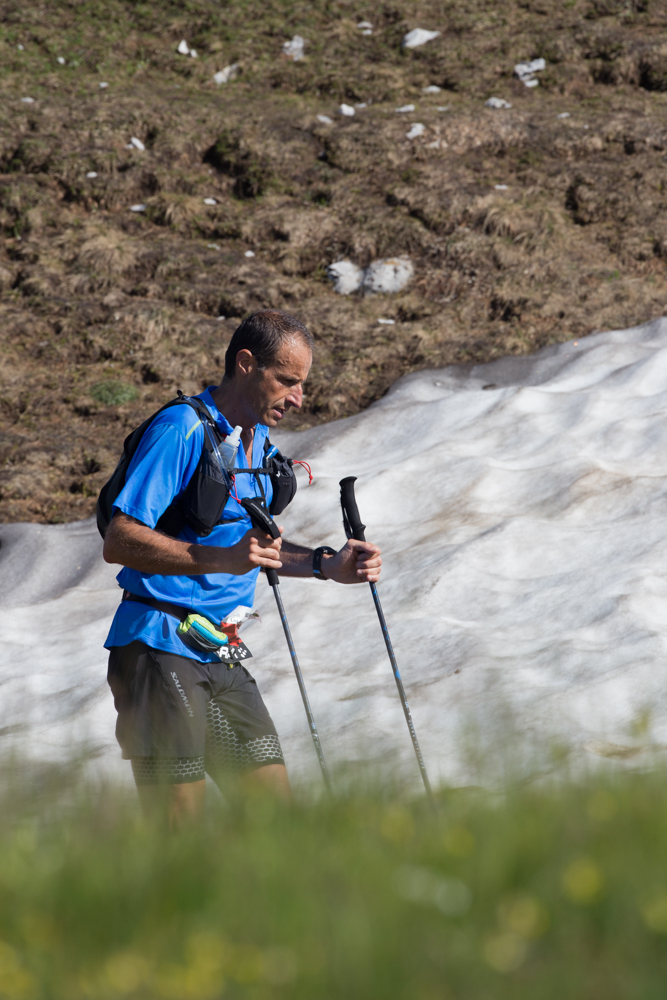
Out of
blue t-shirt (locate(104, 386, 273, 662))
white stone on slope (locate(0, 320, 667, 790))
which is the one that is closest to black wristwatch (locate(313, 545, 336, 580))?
blue t-shirt (locate(104, 386, 273, 662))

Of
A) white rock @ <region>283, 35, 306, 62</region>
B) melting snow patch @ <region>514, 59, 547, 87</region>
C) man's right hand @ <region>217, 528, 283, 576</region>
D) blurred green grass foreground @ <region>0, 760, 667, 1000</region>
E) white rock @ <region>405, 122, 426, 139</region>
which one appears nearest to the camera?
blurred green grass foreground @ <region>0, 760, 667, 1000</region>

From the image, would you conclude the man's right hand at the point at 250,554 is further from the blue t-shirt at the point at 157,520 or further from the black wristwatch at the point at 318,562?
the black wristwatch at the point at 318,562

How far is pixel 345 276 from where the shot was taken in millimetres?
18781

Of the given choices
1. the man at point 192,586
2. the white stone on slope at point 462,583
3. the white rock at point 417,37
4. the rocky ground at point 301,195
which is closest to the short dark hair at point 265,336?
the man at point 192,586

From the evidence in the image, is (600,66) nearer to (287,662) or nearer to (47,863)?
(287,662)

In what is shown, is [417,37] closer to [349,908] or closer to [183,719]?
[183,719]

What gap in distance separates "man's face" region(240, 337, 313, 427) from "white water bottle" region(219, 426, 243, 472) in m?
0.20

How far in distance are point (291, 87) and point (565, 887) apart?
25.2m

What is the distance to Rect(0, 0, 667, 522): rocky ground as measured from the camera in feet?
54.9

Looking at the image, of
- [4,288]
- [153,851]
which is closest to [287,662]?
[153,851]

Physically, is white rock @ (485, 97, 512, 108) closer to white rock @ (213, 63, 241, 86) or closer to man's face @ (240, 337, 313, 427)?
white rock @ (213, 63, 241, 86)

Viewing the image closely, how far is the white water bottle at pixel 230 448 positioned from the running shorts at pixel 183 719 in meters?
1.13

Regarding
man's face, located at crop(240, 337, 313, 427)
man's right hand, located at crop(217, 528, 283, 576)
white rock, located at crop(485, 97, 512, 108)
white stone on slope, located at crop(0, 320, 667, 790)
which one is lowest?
white stone on slope, located at crop(0, 320, 667, 790)

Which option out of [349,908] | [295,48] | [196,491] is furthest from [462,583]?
[295,48]
